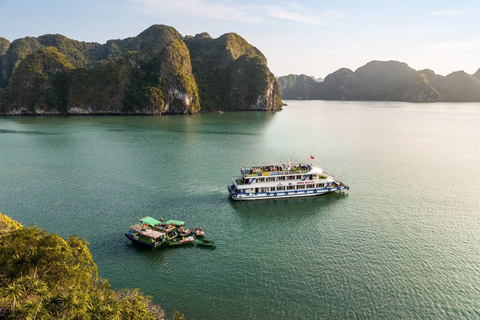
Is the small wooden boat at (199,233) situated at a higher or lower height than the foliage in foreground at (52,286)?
lower

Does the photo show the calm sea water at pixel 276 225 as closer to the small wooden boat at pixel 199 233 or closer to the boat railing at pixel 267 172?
the small wooden boat at pixel 199 233

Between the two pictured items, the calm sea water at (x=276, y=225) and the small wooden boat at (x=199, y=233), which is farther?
the small wooden boat at (x=199, y=233)

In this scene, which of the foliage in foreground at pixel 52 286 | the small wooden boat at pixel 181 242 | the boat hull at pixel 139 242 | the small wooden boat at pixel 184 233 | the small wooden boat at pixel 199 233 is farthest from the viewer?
the small wooden boat at pixel 199 233

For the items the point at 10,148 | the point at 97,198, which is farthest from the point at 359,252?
the point at 10,148

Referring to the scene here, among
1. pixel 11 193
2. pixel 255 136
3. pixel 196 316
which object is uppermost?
pixel 255 136

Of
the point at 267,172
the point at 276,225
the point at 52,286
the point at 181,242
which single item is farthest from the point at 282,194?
the point at 52,286

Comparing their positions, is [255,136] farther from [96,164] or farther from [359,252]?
[359,252]

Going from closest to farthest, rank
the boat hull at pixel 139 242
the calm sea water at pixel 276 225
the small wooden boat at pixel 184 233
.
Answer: the calm sea water at pixel 276 225, the boat hull at pixel 139 242, the small wooden boat at pixel 184 233

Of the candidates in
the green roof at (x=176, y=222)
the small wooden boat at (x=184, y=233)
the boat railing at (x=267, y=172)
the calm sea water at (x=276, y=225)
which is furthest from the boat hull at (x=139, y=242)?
the boat railing at (x=267, y=172)

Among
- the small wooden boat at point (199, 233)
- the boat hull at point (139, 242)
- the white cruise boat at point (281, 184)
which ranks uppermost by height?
the white cruise boat at point (281, 184)
